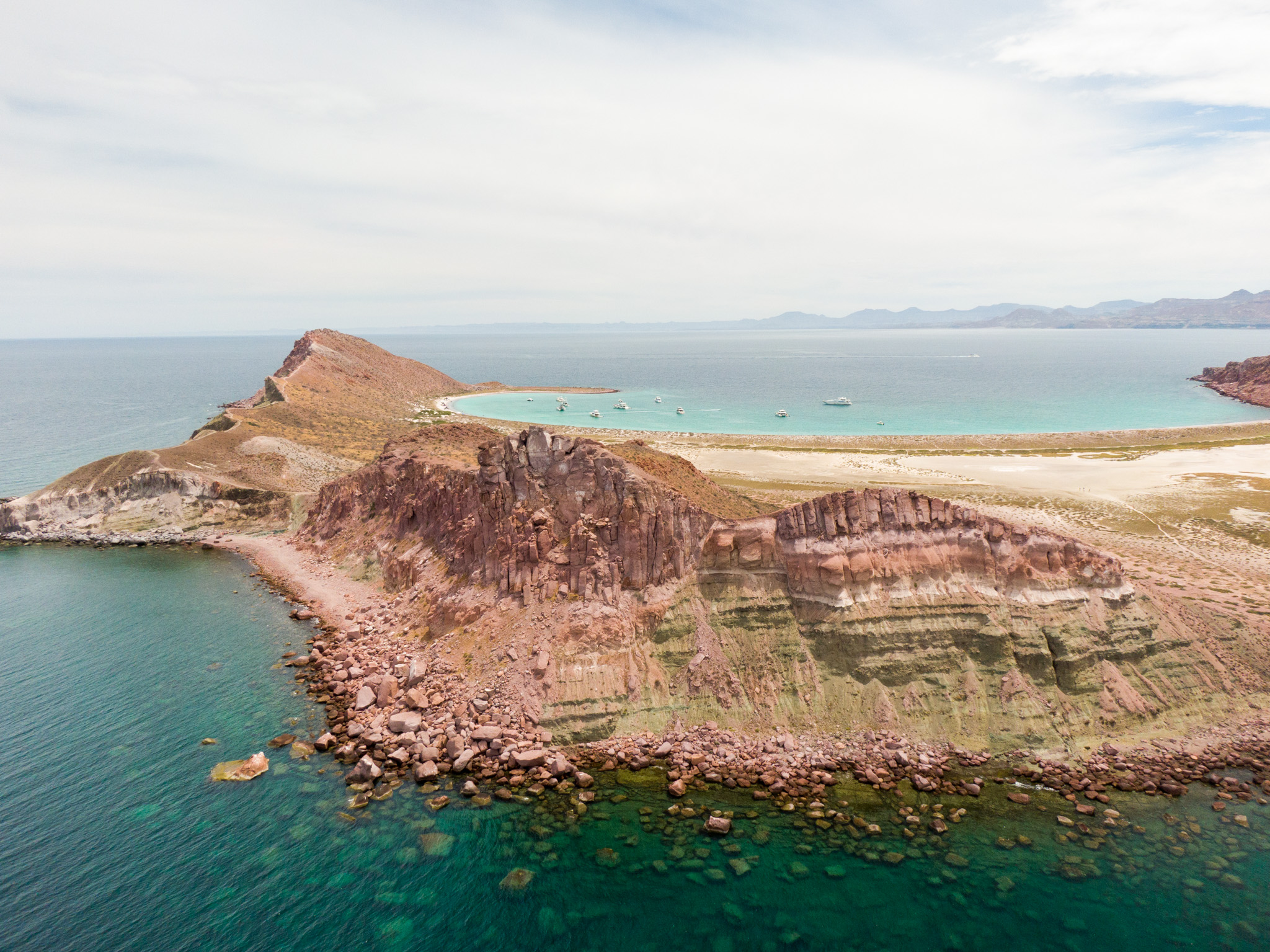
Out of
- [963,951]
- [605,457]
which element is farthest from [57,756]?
[963,951]

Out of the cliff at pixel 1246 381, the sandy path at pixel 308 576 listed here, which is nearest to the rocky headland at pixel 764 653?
the sandy path at pixel 308 576

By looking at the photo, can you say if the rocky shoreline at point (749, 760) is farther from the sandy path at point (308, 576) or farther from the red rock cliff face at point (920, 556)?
the sandy path at point (308, 576)

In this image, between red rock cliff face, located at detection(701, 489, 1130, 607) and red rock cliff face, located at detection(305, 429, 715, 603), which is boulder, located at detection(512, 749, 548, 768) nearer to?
red rock cliff face, located at detection(305, 429, 715, 603)

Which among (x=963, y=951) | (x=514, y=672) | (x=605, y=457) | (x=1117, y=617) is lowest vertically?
(x=963, y=951)

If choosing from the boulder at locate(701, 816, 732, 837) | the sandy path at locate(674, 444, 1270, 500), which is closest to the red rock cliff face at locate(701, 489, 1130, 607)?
the boulder at locate(701, 816, 732, 837)

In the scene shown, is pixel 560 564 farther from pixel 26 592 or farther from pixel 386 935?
pixel 26 592

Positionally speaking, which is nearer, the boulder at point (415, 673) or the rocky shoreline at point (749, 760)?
the rocky shoreline at point (749, 760)
